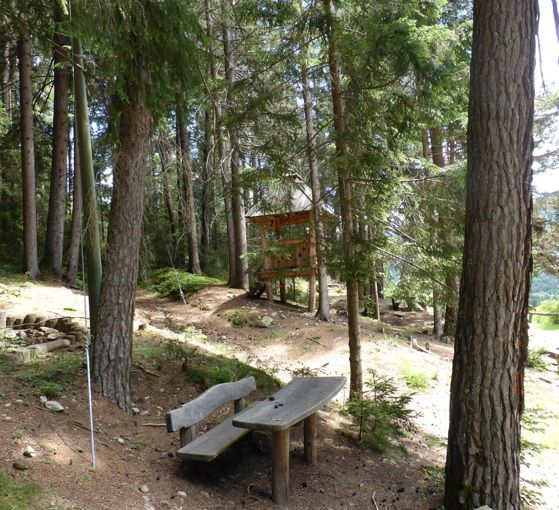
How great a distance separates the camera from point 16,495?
2918mm

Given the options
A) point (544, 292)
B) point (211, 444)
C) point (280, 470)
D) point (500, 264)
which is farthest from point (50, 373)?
point (544, 292)

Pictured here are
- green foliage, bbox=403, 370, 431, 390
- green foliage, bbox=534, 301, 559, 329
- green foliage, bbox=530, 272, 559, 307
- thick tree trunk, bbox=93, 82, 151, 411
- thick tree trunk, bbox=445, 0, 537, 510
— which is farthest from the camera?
green foliage, bbox=534, 301, 559, 329

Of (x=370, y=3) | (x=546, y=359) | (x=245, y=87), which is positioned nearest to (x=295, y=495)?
(x=245, y=87)

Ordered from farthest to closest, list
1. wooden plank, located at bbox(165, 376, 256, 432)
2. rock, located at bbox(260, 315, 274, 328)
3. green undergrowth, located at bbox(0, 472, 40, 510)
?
rock, located at bbox(260, 315, 274, 328) < wooden plank, located at bbox(165, 376, 256, 432) < green undergrowth, located at bbox(0, 472, 40, 510)

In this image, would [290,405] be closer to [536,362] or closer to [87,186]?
[87,186]

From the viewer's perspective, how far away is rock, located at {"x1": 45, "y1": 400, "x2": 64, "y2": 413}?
4430 mm

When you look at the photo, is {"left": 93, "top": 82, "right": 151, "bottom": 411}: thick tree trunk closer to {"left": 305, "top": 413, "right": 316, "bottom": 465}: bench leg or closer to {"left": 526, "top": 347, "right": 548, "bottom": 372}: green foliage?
{"left": 305, "top": 413, "right": 316, "bottom": 465}: bench leg

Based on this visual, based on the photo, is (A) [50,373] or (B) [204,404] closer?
(B) [204,404]

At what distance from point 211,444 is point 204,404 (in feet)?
1.81

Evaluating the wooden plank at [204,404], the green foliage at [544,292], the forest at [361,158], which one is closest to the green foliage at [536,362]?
the green foliage at [544,292]

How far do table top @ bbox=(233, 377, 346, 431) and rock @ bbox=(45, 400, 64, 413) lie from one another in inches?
69.8

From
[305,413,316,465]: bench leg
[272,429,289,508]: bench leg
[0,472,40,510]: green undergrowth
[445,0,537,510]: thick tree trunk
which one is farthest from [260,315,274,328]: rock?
[0,472,40,510]: green undergrowth

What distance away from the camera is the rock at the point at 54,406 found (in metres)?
4.43

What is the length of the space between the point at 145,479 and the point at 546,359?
13098mm
